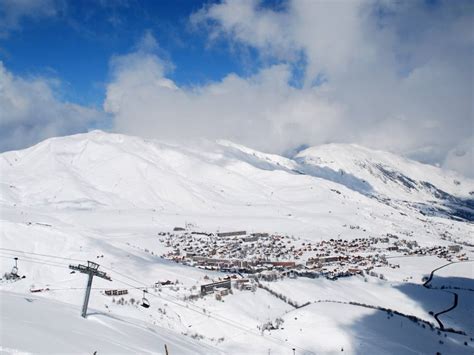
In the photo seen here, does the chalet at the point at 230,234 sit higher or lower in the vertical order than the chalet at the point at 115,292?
higher

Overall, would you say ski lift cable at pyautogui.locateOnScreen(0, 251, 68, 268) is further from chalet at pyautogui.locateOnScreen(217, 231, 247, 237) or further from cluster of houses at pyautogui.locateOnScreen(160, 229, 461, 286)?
chalet at pyautogui.locateOnScreen(217, 231, 247, 237)

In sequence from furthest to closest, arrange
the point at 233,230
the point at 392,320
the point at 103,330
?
the point at 233,230, the point at 392,320, the point at 103,330

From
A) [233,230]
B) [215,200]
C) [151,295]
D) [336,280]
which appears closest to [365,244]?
[233,230]

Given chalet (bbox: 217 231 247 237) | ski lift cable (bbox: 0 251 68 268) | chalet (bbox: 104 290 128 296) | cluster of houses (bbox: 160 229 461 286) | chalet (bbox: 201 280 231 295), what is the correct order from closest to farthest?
chalet (bbox: 104 290 128 296)
ski lift cable (bbox: 0 251 68 268)
chalet (bbox: 201 280 231 295)
cluster of houses (bbox: 160 229 461 286)
chalet (bbox: 217 231 247 237)

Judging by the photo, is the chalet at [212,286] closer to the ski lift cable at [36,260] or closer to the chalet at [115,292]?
the chalet at [115,292]

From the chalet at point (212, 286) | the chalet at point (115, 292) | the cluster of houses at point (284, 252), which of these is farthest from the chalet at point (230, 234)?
the chalet at point (115, 292)

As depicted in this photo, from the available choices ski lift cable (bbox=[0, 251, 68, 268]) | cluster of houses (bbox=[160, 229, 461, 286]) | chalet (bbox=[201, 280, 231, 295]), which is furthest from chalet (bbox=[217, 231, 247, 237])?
ski lift cable (bbox=[0, 251, 68, 268])

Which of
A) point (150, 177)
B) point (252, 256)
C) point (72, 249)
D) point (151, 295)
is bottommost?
point (151, 295)

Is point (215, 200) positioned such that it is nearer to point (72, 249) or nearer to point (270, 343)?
point (72, 249)
